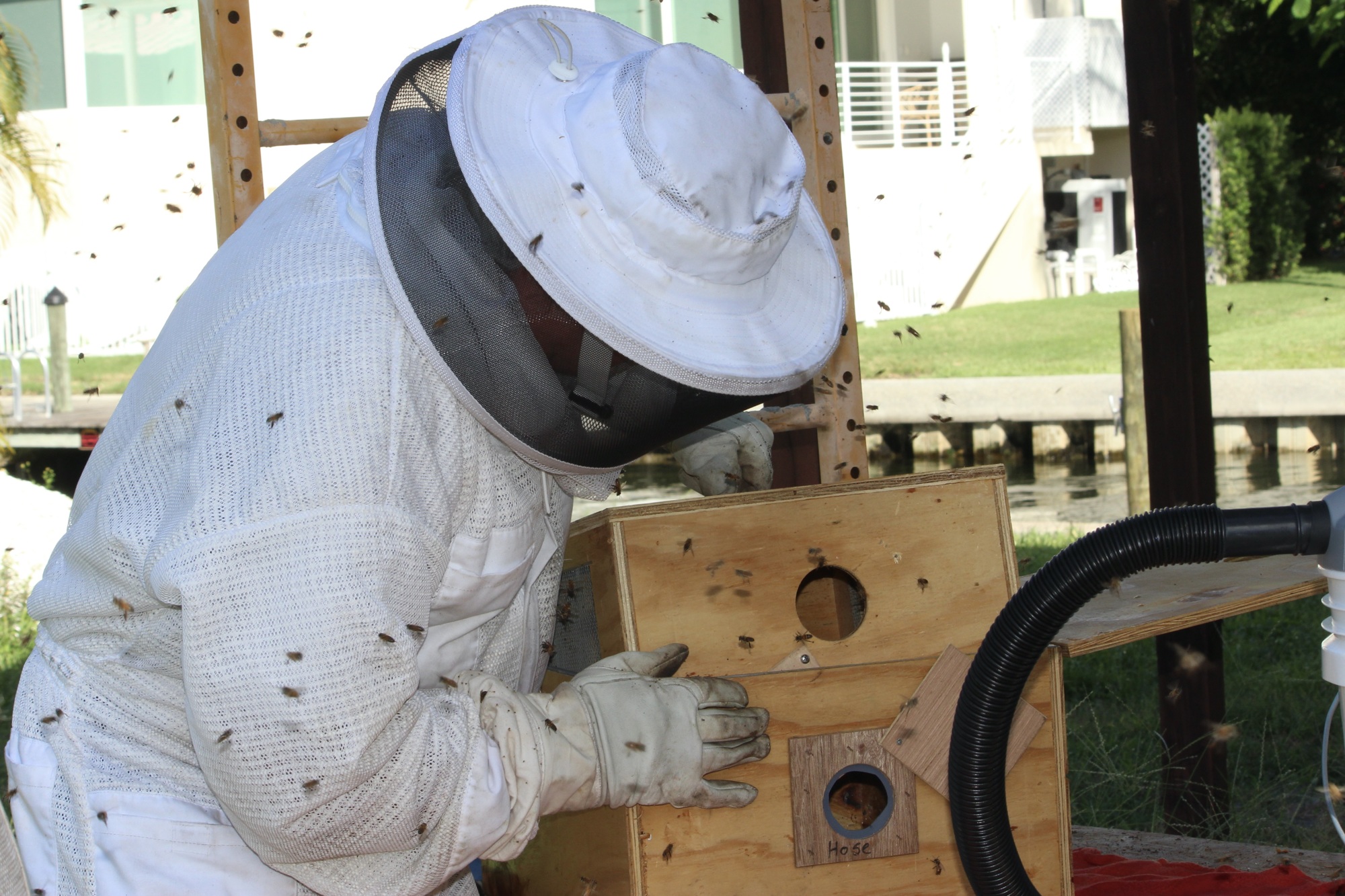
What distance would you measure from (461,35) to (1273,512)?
1.20 m

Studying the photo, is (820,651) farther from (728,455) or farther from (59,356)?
(59,356)

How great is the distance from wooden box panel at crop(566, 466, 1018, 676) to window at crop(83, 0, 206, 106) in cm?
1743

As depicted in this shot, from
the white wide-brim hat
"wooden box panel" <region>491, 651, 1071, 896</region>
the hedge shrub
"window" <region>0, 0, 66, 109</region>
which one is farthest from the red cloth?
the hedge shrub

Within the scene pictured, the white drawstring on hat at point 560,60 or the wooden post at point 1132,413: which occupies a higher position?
the white drawstring on hat at point 560,60

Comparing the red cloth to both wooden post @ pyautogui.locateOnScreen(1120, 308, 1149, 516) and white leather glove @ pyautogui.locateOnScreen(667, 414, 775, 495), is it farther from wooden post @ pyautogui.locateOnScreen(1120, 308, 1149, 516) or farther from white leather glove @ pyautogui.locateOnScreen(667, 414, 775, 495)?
wooden post @ pyautogui.locateOnScreen(1120, 308, 1149, 516)

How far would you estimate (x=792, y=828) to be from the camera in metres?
2.01

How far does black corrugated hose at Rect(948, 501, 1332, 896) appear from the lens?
4.13 ft

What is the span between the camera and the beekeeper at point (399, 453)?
138 centimetres

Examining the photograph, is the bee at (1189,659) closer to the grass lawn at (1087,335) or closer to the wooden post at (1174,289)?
the wooden post at (1174,289)

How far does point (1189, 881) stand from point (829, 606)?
91 cm

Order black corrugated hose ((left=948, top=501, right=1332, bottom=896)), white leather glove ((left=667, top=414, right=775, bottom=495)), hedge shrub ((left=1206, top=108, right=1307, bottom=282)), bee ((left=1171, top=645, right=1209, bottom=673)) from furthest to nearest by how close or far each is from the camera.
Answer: hedge shrub ((left=1206, top=108, right=1307, bottom=282)) < bee ((left=1171, top=645, right=1209, bottom=673)) < white leather glove ((left=667, top=414, right=775, bottom=495)) < black corrugated hose ((left=948, top=501, right=1332, bottom=896))

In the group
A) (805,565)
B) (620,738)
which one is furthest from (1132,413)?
(620,738)

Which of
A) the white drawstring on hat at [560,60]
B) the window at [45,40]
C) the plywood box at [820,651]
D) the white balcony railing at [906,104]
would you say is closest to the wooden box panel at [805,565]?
the plywood box at [820,651]

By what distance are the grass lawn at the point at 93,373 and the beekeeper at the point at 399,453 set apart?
1276cm
